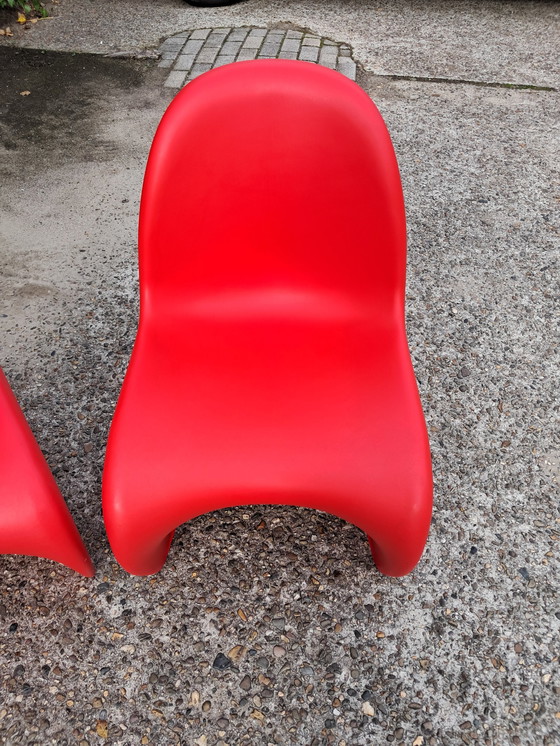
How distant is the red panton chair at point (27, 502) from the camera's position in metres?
1.34

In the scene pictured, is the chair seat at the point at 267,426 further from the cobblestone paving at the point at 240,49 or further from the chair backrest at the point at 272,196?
the cobblestone paving at the point at 240,49

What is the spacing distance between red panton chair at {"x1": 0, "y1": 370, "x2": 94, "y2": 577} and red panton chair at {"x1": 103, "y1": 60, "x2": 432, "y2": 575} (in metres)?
0.14

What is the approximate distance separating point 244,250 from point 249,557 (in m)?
0.84

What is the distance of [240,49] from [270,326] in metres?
2.99

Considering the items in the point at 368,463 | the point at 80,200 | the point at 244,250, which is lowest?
the point at 80,200

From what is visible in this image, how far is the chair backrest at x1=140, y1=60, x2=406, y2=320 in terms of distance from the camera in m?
1.43

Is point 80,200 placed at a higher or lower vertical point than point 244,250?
lower

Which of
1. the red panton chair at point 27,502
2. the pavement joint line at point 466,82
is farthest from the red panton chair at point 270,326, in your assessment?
the pavement joint line at point 466,82

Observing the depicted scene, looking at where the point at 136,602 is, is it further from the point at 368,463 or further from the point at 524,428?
the point at 524,428

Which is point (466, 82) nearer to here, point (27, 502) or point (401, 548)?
point (401, 548)

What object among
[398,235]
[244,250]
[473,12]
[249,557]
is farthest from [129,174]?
[473,12]

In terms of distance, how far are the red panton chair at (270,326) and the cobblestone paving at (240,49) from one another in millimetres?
2494

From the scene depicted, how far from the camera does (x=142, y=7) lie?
448 centimetres

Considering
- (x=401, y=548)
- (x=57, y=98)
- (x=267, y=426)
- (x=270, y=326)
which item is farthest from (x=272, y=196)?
(x=57, y=98)
